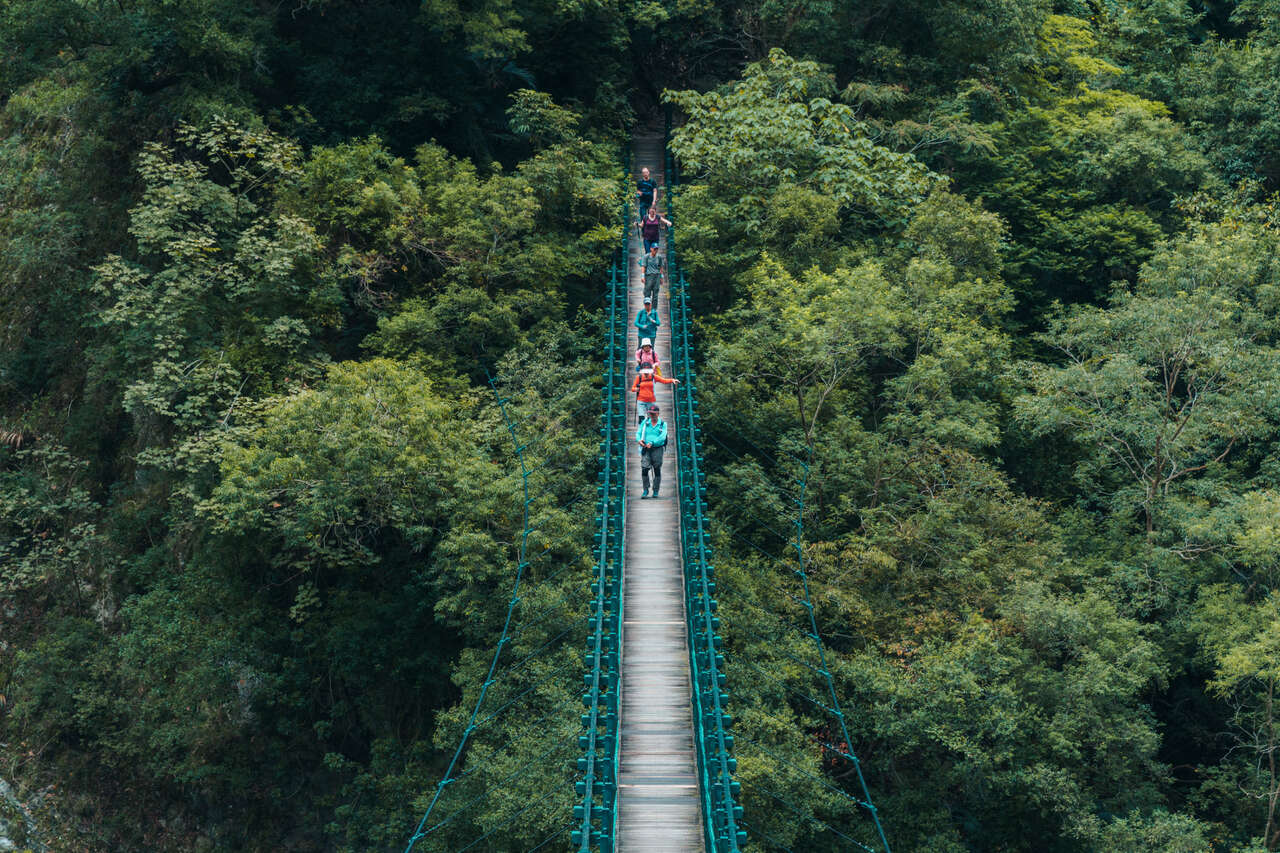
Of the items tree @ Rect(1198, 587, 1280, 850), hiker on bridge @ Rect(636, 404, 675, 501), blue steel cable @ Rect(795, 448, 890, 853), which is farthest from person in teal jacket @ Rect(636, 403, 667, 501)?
tree @ Rect(1198, 587, 1280, 850)

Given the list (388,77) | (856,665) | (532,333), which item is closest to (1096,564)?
(856,665)

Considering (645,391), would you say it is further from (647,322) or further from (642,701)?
(642,701)

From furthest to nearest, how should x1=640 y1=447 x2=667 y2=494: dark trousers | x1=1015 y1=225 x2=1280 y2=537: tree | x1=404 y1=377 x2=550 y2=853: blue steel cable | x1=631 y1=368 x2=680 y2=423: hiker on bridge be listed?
x1=1015 y1=225 x2=1280 y2=537: tree
x1=631 y1=368 x2=680 y2=423: hiker on bridge
x1=640 y1=447 x2=667 y2=494: dark trousers
x1=404 y1=377 x2=550 y2=853: blue steel cable

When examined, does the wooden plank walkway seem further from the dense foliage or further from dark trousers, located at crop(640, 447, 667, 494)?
the dense foliage

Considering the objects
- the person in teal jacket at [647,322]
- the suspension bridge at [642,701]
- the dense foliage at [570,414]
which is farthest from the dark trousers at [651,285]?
the suspension bridge at [642,701]

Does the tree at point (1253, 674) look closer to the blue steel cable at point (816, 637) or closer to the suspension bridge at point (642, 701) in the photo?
the blue steel cable at point (816, 637)

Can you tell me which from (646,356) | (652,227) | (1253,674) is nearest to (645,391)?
(646,356)

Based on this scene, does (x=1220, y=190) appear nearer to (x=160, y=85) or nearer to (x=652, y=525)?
(x=652, y=525)
